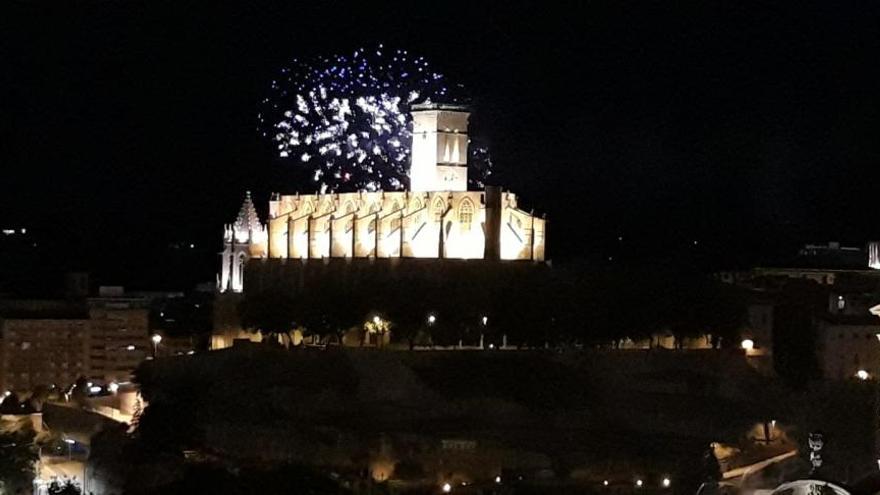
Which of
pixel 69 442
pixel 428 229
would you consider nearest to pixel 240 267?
pixel 428 229

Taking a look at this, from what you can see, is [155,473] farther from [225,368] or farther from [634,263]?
[634,263]

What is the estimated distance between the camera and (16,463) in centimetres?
3628

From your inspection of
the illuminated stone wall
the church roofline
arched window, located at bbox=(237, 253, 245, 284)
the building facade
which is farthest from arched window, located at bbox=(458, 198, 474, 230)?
the building facade

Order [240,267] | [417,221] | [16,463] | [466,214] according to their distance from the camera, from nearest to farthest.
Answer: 1. [16,463]
2. [466,214]
3. [417,221]
4. [240,267]

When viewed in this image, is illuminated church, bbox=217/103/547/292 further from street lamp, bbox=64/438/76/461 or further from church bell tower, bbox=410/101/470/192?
street lamp, bbox=64/438/76/461

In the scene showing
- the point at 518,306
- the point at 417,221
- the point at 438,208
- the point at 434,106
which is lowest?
the point at 518,306

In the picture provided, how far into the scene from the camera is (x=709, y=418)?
129ft

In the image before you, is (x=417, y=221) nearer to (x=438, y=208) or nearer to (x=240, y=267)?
(x=438, y=208)

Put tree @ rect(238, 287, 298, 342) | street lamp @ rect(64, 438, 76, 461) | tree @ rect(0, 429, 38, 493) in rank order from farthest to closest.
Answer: tree @ rect(238, 287, 298, 342)
street lamp @ rect(64, 438, 76, 461)
tree @ rect(0, 429, 38, 493)

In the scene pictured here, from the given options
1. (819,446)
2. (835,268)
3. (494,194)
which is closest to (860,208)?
(835,268)

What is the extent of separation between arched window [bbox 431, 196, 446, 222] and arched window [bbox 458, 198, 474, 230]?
45 cm

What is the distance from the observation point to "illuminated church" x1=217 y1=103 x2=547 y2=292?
4722cm

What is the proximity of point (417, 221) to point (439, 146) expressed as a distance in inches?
137

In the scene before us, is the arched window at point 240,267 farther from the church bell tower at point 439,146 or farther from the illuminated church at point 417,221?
the church bell tower at point 439,146
